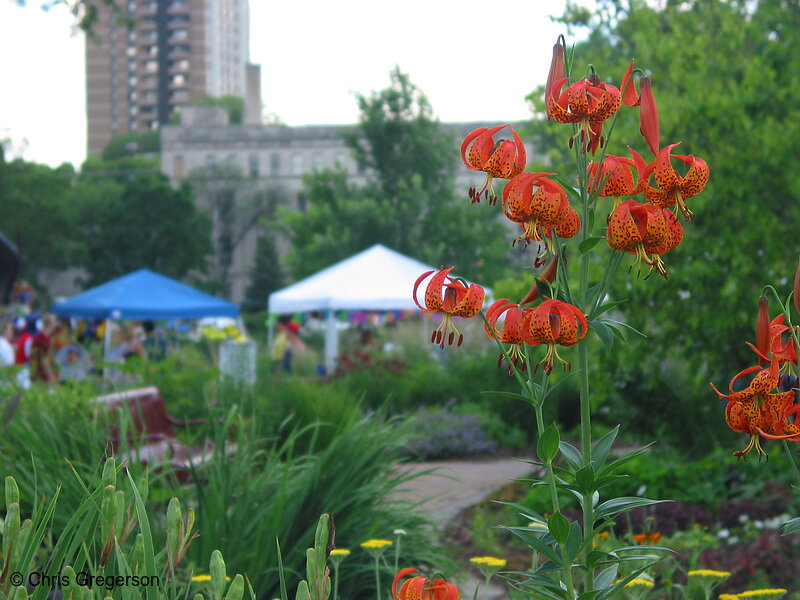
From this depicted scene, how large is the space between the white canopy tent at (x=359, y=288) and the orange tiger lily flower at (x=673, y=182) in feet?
37.9

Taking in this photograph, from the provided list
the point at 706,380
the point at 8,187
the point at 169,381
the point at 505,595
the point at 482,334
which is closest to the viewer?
the point at 505,595

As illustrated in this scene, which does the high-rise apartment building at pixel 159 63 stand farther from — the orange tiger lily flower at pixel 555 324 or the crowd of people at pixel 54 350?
the orange tiger lily flower at pixel 555 324

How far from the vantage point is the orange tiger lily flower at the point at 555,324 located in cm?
177

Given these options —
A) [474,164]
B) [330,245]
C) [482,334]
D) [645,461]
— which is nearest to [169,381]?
[645,461]

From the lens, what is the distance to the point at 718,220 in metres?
6.47

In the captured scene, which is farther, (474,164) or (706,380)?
(706,380)

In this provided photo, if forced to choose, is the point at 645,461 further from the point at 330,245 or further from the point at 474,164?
the point at 330,245

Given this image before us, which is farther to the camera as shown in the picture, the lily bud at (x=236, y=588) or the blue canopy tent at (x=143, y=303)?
the blue canopy tent at (x=143, y=303)

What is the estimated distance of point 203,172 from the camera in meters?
71.9

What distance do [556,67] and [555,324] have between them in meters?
0.54

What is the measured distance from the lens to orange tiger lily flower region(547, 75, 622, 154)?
1894 mm

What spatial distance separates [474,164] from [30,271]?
55.0 meters

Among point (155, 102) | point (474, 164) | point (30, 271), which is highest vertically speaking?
point (155, 102)

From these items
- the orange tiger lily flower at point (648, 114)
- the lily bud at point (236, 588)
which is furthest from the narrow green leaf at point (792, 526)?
the lily bud at point (236, 588)
